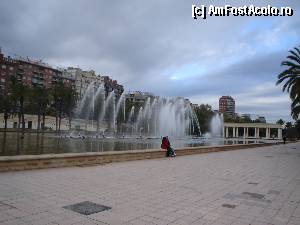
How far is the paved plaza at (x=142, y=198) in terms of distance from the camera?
236 inches

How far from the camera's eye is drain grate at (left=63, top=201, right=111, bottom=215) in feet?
20.5

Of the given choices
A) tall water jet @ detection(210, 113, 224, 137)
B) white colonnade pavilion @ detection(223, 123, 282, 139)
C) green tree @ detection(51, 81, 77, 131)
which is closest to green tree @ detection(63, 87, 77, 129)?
green tree @ detection(51, 81, 77, 131)

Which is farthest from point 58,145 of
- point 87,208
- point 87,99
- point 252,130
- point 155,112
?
point 252,130

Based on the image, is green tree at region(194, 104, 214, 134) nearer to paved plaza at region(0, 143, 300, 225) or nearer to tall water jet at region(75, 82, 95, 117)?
tall water jet at region(75, 82, 95, 117)

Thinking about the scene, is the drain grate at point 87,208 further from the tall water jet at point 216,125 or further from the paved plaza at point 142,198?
the tall water jet at point 216,125

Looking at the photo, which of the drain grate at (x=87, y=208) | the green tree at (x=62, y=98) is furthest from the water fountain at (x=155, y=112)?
the drain grate at (x=87, y=208)

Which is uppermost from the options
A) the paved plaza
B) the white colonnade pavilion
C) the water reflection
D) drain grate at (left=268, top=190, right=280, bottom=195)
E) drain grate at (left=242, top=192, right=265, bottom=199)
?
the white colonnade pavilion

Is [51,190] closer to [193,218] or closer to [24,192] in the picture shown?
[24,192]

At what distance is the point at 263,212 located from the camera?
22.6 ft

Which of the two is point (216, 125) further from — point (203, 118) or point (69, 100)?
point (69, 100)

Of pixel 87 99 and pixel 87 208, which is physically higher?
pixel 87 99

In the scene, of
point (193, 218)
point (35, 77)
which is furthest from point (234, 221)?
point (35, 77)

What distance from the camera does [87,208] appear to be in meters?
6.48

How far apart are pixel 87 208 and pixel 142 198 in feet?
4.98
